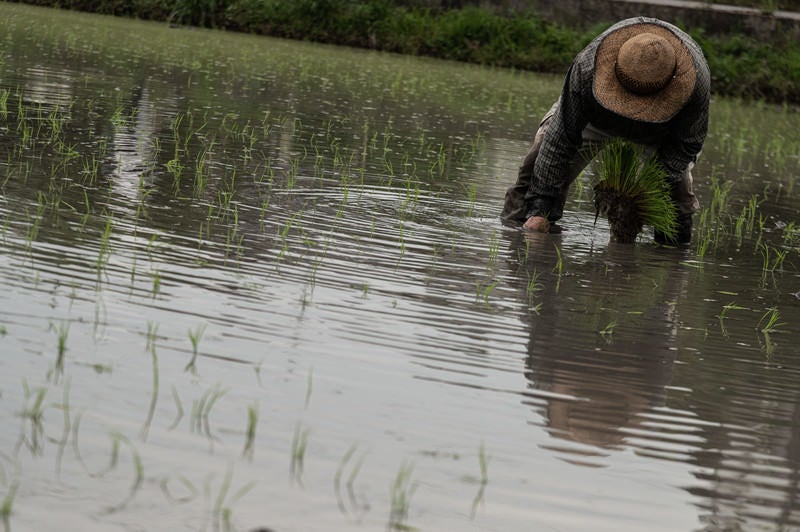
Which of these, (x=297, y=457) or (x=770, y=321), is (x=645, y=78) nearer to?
(x=770, y=321)

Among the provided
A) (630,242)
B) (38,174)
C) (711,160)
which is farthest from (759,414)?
(711,160)

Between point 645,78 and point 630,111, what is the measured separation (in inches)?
6.3

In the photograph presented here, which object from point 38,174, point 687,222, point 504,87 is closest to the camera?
point 38,174

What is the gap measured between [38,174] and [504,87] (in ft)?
31.5

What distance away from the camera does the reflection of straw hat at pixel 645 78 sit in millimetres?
5043

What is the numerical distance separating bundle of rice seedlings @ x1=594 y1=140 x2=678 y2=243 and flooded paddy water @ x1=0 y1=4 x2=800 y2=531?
4.4 inches

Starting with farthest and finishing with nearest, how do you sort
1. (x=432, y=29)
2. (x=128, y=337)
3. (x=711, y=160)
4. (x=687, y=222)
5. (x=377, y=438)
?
(x=432, y=29), (x=711, y=160), (x=687, y=222), (x=128, y=337), (x=377, y=438)

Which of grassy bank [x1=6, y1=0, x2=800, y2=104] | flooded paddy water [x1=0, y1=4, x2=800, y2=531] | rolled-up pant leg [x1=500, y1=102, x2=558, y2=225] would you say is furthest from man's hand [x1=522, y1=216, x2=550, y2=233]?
grassy bank [x1=6, y1=0, x2=800, y2=104]

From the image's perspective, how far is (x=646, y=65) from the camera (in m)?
5.03

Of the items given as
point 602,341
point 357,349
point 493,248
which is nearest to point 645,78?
point 493,248

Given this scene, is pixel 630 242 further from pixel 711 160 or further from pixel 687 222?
pixel 711 160

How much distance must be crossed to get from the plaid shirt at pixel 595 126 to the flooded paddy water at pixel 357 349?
0.30 m

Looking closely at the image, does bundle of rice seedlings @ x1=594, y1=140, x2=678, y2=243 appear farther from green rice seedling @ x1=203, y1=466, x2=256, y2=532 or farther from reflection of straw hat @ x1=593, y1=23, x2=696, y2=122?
green rice seedling @ x1=203, y1=466, x2=256, y2=532

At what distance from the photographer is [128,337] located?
3.21 m
